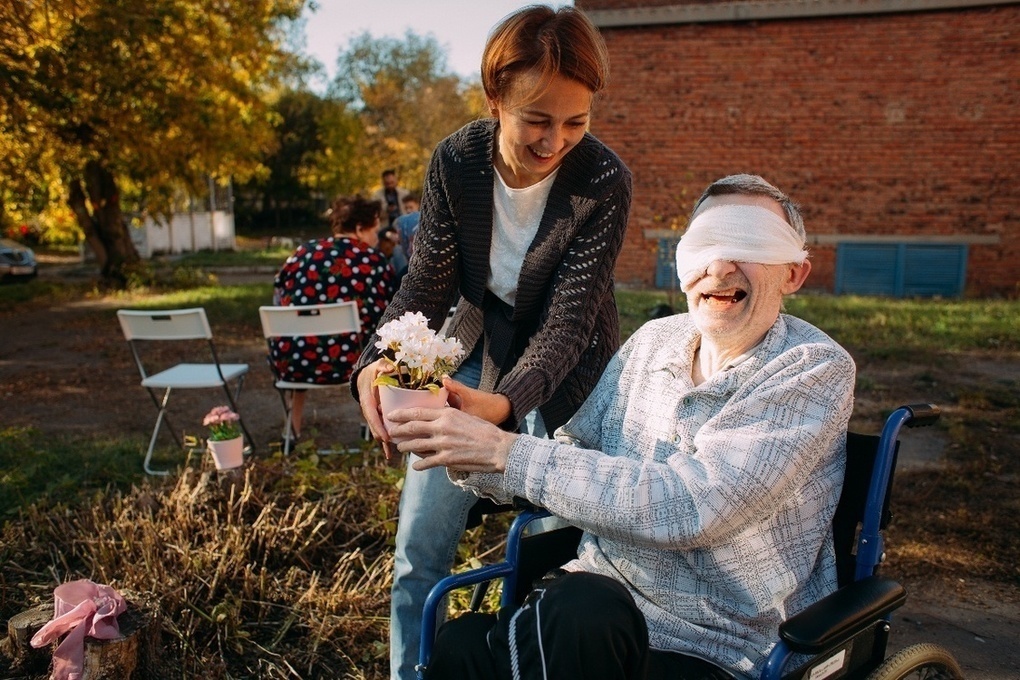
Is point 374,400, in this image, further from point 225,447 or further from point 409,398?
point 225,447

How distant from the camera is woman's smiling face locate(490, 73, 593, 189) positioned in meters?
2.04

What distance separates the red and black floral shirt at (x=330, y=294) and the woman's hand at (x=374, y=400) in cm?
341

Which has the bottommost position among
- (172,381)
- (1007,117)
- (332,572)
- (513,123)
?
(332,572)

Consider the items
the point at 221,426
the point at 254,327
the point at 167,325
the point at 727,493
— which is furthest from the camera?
the point at 254,327

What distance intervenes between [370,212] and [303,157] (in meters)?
30.8

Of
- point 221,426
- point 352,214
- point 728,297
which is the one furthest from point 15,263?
point 728,297

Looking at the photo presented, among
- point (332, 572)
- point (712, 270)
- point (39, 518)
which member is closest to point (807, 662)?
point (712, 270)

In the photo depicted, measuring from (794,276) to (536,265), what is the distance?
657 millimetres

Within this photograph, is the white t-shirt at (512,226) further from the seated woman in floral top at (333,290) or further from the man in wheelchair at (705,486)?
the seated woman in floral top at (333,290)

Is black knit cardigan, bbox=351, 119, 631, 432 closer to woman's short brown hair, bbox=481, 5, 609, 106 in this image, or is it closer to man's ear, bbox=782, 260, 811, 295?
woman's short brown hair, bbox=481, 5, 609, 106

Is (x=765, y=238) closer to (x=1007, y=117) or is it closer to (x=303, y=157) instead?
(x=1007, y=117)

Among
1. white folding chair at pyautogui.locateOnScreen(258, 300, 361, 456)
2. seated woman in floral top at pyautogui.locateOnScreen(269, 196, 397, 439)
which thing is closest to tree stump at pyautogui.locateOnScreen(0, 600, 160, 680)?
white folding chair at pyautogui.locateOnScreen(258, 300, 361, 456)

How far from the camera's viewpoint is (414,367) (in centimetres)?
185

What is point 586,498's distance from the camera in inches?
69.1
